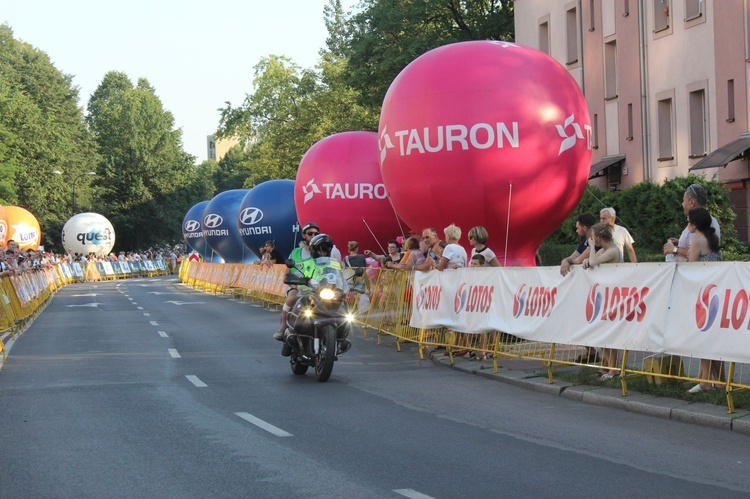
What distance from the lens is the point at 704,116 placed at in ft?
90.0

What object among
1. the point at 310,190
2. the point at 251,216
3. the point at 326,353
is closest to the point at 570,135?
the point at 326,353

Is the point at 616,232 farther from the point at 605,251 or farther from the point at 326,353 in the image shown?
the point at 326,353

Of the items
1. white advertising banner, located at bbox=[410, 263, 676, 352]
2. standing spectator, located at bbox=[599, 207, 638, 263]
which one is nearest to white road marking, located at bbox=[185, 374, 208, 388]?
white advertising banner, located at bbox=[410, 263, 676, 352]

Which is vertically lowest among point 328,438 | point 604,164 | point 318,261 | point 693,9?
point 328,438

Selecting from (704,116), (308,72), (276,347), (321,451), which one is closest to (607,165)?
(704,116)

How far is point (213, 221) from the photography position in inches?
1836

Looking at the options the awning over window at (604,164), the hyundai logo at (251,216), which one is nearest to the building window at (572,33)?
the awning over window at (604,164)

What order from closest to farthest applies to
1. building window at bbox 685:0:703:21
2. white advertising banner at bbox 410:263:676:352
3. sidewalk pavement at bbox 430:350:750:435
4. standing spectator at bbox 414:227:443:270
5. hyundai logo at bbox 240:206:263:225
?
sidewalk pavement at bbox 430:350:750:435
white advertising banner at bbox 410:263:676:352
standing spectator at bbox 414:227:443:270
building window at bbox 685:0:703:21
hyundai logo at bbox 240:206:263:225

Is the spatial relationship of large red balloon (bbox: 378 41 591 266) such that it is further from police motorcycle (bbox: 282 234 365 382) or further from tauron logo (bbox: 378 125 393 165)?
police motorcycle (bbox: 282 234 365 382)

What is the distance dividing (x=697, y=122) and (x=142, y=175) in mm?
75849

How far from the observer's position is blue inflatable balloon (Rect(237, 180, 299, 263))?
115 ft

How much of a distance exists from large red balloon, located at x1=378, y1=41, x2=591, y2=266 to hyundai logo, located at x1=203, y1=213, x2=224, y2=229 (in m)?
28.5

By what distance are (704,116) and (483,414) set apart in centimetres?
1951

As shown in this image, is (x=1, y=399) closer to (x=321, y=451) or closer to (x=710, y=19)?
(x=321, y=451)
